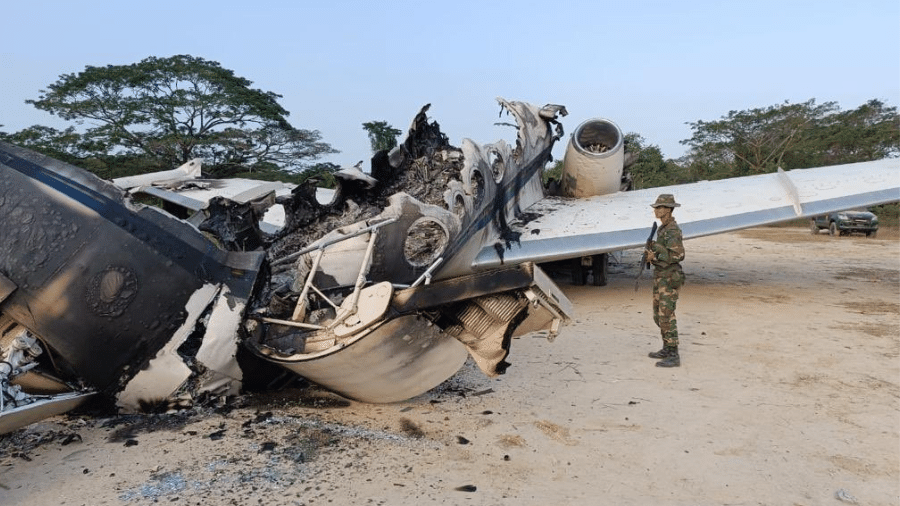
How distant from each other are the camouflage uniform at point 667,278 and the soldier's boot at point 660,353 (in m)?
0.04

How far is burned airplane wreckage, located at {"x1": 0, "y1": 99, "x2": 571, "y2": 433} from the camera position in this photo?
138 inches

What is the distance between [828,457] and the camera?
12.2ft

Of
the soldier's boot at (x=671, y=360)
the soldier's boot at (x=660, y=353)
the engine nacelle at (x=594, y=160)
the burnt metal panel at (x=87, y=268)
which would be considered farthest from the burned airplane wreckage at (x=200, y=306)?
the engine nacelle at (x=594, y=160)

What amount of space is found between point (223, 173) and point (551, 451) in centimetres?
2182

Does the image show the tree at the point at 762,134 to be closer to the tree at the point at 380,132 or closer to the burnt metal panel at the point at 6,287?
the tree at the point at 380,132

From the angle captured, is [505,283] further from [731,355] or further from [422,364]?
[731,355]

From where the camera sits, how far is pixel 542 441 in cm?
396

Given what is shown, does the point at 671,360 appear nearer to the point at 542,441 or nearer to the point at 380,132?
the point at 542,441

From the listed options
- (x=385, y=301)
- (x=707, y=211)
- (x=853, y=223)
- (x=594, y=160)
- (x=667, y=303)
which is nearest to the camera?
(x=385, y=301)

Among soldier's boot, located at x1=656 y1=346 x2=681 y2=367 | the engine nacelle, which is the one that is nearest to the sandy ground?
soldier's boot, located at x1=656 y1=346 x2=681 y2=367

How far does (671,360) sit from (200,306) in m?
4.40

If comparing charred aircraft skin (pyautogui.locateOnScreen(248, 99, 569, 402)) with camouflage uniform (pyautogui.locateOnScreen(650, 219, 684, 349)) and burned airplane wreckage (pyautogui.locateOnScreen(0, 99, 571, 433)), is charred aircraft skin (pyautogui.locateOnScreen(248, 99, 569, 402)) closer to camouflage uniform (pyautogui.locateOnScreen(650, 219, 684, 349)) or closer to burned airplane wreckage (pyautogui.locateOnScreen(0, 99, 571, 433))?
burned airplane wreckage (pyautogui.locateOnScreen(0, 99, 571, 433))

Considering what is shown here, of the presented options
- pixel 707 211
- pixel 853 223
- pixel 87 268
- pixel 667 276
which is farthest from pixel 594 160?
pixel 853 223

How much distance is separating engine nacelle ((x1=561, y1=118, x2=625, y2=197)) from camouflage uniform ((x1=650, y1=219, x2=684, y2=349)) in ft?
16.6
